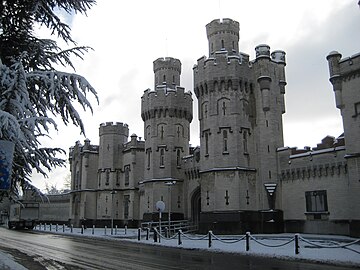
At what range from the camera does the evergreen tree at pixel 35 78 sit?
6789 millimetres

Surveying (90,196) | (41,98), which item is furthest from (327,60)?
(90,196)

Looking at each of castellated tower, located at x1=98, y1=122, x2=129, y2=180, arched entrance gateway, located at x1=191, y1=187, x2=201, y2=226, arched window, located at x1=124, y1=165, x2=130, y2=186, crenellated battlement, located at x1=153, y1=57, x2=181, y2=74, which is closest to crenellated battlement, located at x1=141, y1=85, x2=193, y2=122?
crenellated battlement, located at x1=153, y1=57, x2=181, y2=74

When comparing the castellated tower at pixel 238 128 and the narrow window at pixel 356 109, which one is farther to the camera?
the castellated tower at pixel 238 128

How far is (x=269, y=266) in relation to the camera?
13.8m

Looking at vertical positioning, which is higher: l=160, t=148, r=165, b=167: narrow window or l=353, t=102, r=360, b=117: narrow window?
l=353, t=102, r=360, b=117: narrow window

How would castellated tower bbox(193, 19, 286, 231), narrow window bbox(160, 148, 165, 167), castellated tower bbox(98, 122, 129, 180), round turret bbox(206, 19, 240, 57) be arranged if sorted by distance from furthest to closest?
1. castellated tower bbox(98, 122, 129, 180)
2. narrow window bbox(160, 148, 165, 167)
3. round turret bbox(206, 19, 240, 57)
4. castellated tower bbox(193, 19, 286, 231)

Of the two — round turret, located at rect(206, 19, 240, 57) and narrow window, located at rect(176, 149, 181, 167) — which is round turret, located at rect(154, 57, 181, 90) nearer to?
narrow window, located at rect(176, 149, 181, 167)

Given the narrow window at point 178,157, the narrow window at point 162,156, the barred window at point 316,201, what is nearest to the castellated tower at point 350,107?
the barred window at point 316,201

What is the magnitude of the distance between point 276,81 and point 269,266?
74.1 feet

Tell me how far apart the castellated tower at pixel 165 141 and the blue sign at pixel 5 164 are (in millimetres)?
33427

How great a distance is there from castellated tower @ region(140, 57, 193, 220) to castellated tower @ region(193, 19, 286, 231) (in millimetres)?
6907

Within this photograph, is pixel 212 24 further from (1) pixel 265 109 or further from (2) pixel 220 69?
(1) pixel 265 109

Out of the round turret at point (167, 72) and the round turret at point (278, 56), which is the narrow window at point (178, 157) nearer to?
the round turret at point (167, 72)

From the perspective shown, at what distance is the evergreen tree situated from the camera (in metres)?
6.79
